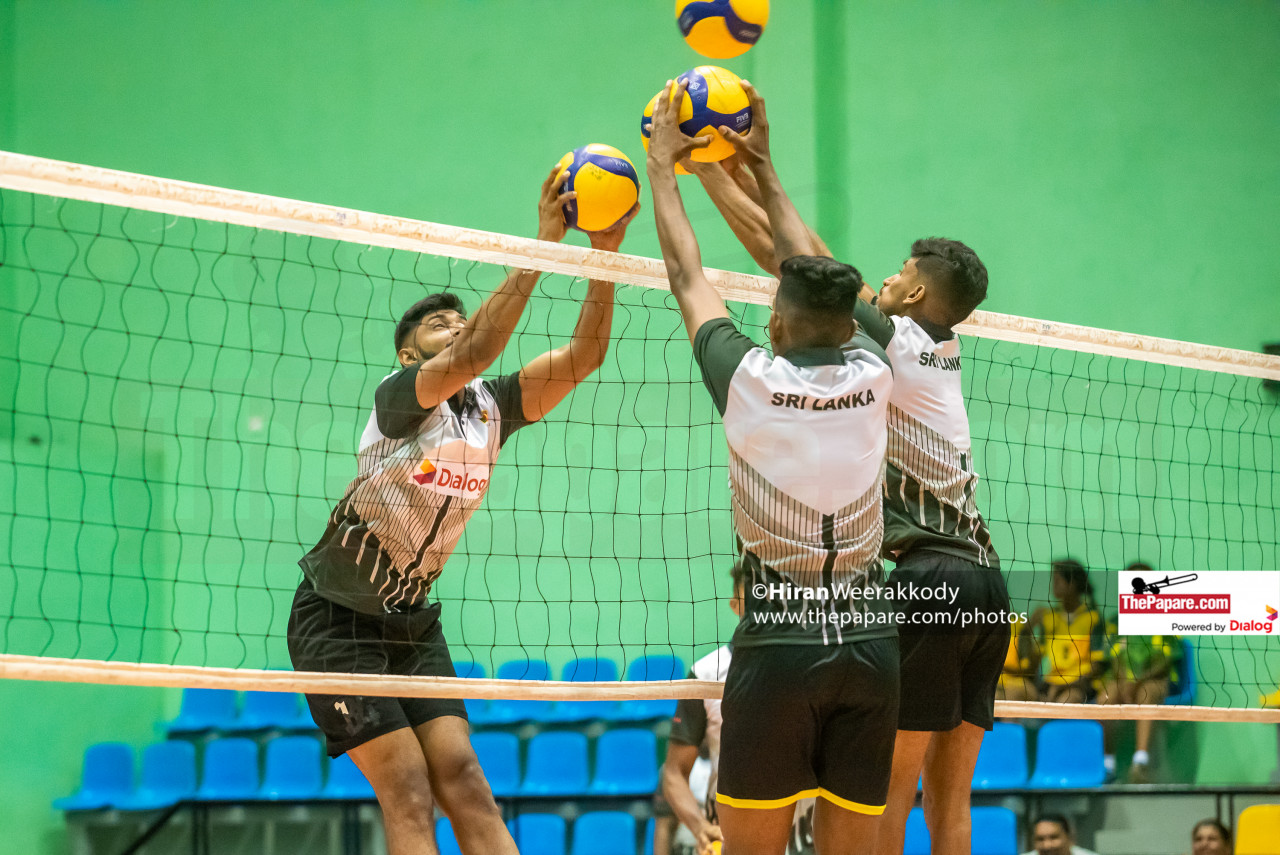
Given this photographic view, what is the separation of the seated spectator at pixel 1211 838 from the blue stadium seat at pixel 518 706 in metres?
4.20

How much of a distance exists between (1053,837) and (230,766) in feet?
17.9

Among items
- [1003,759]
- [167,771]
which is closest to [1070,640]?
[1003,759]

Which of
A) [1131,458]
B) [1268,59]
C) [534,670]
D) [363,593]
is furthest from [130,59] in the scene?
[1268,59]

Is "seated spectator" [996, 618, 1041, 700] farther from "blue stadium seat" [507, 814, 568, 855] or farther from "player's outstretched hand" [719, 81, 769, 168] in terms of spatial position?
"player's outstretched hand" [719, 81, 769, 168]

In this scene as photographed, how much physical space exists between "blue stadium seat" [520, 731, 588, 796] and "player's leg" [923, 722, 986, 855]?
440 centimetres

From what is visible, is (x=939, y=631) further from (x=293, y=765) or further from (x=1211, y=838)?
(x=293, y=765)

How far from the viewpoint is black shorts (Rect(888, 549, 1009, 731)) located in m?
3.71

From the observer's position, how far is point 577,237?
8844mm

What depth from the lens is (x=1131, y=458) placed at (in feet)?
27.6

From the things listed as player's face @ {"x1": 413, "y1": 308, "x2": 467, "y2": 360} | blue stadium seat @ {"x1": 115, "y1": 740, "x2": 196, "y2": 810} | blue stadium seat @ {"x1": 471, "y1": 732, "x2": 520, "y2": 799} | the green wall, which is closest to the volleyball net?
the green wall

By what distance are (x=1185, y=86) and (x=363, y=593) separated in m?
8.86

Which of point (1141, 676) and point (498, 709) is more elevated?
point (1141, 676)

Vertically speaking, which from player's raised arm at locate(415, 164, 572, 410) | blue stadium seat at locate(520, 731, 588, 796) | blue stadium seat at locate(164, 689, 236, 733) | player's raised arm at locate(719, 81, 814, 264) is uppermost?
player's raised arm at locate(719, 81, 814, 264)

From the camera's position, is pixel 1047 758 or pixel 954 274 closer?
pixel 954 274
